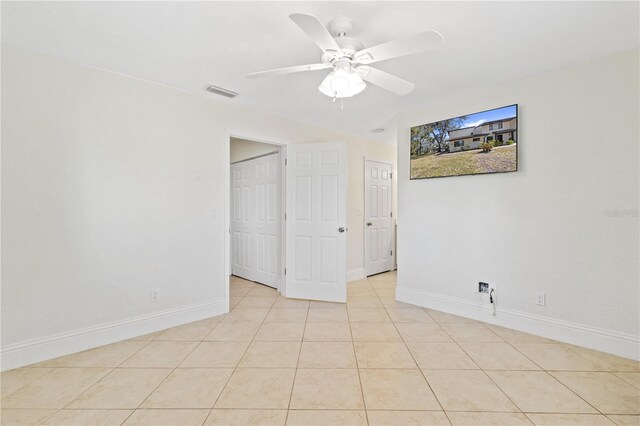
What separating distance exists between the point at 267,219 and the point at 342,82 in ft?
9.17

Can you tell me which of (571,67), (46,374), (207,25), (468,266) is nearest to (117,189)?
(46,374)

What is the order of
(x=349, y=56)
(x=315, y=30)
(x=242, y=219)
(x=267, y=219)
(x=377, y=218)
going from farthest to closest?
(x=377, y=218), (x=242, y=219), (x=267, y=219), (x=349, y=56), (x=315, y=30)

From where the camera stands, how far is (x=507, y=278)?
9.21 ft

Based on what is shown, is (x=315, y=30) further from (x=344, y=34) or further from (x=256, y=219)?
(x=256, y=219)

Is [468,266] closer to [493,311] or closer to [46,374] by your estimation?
[493,311]

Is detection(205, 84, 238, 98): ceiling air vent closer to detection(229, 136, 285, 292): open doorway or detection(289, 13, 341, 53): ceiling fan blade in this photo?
detection(229, 136, 285, 292): open doorway

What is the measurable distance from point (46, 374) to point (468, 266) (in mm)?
3730

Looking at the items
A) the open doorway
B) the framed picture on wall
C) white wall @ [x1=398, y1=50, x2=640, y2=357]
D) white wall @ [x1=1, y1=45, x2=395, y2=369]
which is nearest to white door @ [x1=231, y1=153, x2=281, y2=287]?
the open doorway

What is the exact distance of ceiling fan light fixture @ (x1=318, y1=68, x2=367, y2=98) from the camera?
71.5 inches

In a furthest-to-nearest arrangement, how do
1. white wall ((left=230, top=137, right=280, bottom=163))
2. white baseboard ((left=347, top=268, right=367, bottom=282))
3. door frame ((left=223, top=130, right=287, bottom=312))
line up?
1. white baseboard ((left=347, top=268, right=367, bottom=282))
2. white wall ((left=230, top=137, right=280, bottom=163))
3. door frame ((left=223, top=130, right=287, bottom=312))

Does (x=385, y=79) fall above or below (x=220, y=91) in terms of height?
below

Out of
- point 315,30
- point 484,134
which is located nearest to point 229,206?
point 315,30

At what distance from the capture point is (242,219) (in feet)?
15.7

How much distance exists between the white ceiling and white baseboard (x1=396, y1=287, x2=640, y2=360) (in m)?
2.23
